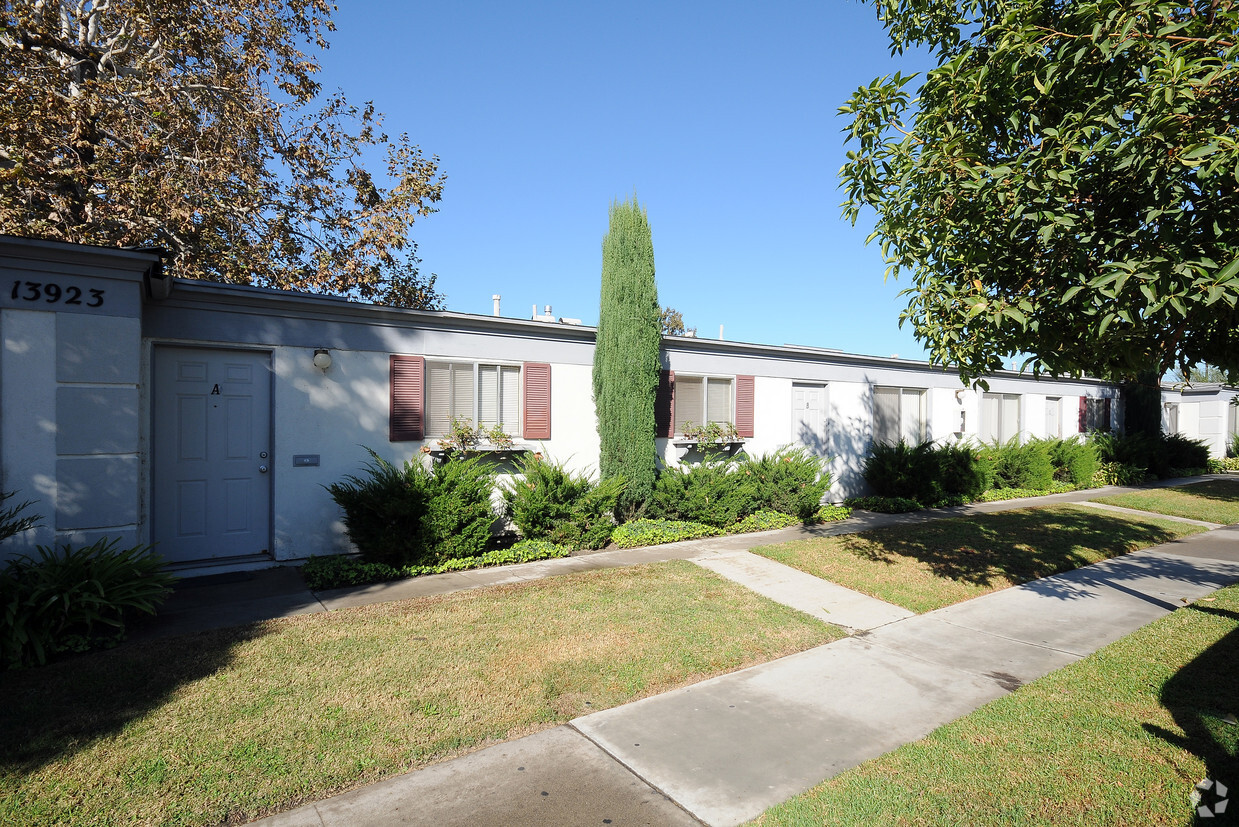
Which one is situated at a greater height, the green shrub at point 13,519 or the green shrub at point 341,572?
the green shrub at point 13,519

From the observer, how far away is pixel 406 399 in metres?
8.33

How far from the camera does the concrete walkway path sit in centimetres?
312

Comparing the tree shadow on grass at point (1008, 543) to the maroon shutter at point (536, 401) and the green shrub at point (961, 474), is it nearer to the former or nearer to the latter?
the green shrub at point (961, 474)

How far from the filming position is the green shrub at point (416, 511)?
7.26 m

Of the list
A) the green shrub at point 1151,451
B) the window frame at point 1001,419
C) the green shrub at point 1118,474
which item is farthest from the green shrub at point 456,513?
the green shrub at point 1151,451

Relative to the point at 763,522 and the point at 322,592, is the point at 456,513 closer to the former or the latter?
the point at 322,592

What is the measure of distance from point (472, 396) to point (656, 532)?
10.4 feet

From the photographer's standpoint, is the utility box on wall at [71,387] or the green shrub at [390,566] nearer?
the utility box on wall at [71,387]

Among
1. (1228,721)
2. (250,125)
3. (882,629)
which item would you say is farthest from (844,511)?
(250,125)

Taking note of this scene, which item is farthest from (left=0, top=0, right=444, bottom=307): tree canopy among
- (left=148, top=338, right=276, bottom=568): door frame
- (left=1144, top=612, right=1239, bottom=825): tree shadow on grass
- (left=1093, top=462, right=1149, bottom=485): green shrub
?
(left=1093, top=462, right=1149, bottom=485): green shrub

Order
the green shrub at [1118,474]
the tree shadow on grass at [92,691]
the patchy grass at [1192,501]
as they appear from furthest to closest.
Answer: the green shrub at [1118,474] < the patchy grass at [1192,501] < the tree shadow on grass at [92,691]

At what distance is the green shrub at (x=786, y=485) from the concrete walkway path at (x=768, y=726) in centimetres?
406

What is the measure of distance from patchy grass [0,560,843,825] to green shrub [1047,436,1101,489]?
13650 millimetres

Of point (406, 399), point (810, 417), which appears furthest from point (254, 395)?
point (810, 417)
